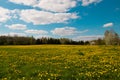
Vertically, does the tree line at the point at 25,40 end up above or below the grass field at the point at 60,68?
above

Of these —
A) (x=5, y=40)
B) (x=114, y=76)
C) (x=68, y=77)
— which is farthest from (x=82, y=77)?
(x=5, y=40)

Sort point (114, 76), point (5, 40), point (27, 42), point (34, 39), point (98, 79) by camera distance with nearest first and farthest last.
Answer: point (98, 79), point (114, 76), point (5, 40), point (27, 42), point (34, 39)

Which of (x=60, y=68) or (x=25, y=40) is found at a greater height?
(x=25, y=40)

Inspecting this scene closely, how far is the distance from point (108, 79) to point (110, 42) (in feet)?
435

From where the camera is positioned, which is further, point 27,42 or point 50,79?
point 27,42

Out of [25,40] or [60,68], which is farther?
[25,40]

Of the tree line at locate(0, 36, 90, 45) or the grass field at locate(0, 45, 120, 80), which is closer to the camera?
the grass field at locate(0, 45, 120, 80)

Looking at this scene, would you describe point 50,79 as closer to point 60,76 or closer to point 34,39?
point 60,76

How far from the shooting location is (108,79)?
1541cm

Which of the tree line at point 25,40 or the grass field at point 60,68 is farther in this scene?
the tree line at point 25,40

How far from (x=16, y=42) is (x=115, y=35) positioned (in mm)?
66190

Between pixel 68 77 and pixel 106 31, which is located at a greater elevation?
pixel 106 31

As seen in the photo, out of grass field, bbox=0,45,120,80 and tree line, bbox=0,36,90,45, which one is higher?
tree line, bbox=0,36,90,45

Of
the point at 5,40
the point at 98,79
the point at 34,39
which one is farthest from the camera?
the point at 34,39
